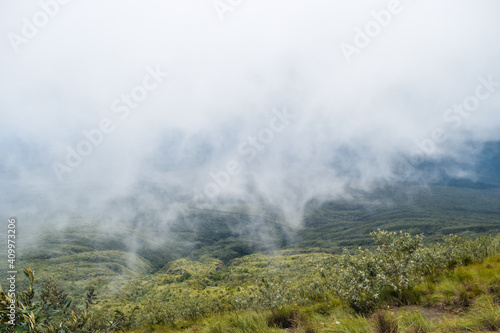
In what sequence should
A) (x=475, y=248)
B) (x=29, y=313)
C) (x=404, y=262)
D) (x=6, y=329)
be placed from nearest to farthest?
(x=29, y=313)
(x=6, y=329)
(x=404, y=262)
(x=475, y=248)

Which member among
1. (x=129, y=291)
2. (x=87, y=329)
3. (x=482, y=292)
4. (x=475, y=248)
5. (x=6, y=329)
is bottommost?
(x=129, y=291)

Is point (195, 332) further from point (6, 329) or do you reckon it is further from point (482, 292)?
point (482, 292)

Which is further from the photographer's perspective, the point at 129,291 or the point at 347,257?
the point at 129,291

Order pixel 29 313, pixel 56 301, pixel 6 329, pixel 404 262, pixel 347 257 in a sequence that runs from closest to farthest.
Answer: pixel 29 313
pixel 6 329
pixel 56 301
pixel 404 262
pixel 347 257

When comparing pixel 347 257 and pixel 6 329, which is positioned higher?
pixel 6 329

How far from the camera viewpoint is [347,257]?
12812mm

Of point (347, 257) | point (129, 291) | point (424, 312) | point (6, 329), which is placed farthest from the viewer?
point (129, 291)

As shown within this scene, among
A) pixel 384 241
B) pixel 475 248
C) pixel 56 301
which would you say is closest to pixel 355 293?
pixel 384 241

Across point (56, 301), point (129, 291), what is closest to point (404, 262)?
point (56, 301)

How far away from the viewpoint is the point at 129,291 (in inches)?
6747

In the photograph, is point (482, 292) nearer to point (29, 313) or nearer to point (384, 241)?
point (384, 241)

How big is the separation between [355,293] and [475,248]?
15695 millimetres

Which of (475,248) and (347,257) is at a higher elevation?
(347,257)

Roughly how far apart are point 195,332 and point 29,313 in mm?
8100
